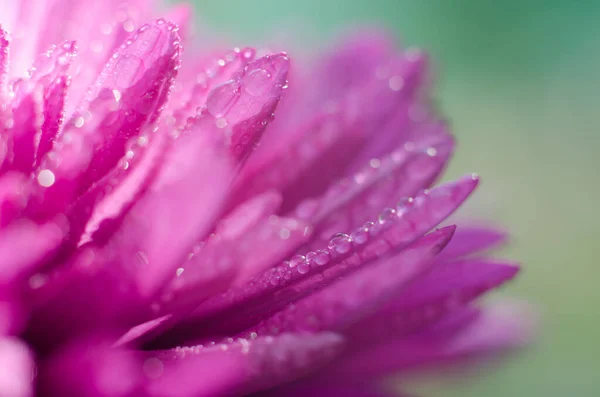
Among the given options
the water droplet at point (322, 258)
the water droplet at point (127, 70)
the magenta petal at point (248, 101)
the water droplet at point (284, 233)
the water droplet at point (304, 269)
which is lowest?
the water droplet at point (304, 269)

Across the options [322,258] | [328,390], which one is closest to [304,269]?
[322,258]

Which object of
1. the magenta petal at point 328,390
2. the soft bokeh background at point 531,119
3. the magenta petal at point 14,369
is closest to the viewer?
the magenta petal at point 14,369

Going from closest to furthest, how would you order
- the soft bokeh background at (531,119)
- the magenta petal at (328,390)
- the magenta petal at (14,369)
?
the magenta petal at (14,369) < the magenta petal at (328,390) < the soft bokeh background at (531,119)

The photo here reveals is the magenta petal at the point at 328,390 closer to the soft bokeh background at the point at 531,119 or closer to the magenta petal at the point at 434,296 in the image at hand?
the magenta petal at the point at 434,296

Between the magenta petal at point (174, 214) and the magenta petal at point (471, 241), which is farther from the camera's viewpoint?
the magenta petal at point (471, 241)

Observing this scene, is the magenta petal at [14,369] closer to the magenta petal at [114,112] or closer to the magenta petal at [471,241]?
the magenta petal at [114,112]

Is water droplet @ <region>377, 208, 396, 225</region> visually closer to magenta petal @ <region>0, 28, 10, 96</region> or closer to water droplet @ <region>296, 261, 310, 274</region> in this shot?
water droplet @ <region>296, 261, 310, 274</region>

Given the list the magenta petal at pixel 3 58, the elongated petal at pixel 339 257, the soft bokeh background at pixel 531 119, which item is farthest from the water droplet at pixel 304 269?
the soft bokeh background at pixel 531 119

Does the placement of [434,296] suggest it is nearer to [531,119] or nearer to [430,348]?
[430,348]

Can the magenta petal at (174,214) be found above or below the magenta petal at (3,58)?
below
